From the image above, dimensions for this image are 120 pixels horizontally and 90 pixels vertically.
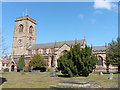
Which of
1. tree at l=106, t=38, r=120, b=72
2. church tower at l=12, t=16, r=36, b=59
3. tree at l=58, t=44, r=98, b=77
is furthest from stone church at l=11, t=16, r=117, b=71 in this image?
tree at l=58, t=44, r=98, b=77

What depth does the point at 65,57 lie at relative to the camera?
24594 millimetres

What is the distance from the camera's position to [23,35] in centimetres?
6506

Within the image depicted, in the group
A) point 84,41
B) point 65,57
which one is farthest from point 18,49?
point 65,57

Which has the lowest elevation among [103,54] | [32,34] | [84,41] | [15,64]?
[15,64]

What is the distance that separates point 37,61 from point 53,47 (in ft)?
49.8

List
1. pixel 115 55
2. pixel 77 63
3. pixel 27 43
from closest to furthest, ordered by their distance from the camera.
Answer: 1. pixel 77 63
2. pixel 115 55
3. pixel 27 43

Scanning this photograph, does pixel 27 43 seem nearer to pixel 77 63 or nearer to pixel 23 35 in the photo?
pixel 23 35

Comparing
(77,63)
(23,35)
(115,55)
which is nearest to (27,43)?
(23,35)

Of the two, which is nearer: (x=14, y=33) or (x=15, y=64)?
(x=15, y=64)

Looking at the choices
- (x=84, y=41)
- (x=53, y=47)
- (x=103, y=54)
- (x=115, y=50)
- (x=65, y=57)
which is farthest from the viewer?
(x=53, y=47)

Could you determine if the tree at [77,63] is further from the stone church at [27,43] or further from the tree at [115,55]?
the stone church at [27,43]

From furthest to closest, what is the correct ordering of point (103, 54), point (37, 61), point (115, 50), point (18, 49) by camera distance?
1. point (18, 49)
2. point (103, 54)
3. point (37, 61)
4. point (115, 50)

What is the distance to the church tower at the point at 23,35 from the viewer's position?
211ft

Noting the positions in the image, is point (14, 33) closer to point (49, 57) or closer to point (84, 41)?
point (49, 57)
